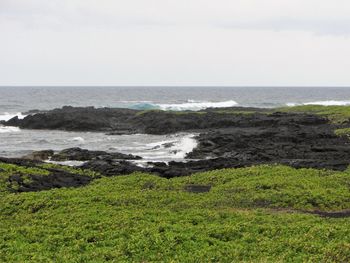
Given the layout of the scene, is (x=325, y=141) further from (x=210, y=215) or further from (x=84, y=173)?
(x=210, y=215)

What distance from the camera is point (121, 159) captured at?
40.5 m

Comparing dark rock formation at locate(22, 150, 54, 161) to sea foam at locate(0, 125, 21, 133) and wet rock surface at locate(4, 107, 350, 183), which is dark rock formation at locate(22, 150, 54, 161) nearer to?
wet rock surface at locate(4, 107, 350, 183)

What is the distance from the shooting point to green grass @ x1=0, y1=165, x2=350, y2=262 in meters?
15.2

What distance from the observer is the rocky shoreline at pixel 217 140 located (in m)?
35.3

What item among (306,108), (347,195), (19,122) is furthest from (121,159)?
(306,108)

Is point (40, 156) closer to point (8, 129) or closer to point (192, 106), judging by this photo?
point (8, 129)

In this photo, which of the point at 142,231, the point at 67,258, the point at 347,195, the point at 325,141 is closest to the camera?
the point at 67,258

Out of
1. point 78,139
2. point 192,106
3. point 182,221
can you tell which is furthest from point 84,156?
point 192,106

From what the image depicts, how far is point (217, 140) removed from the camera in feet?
161

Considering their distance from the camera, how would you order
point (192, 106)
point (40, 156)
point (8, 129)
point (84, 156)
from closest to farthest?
point (84, 156), point (40, 156), point (8, 129), point (192, 106)

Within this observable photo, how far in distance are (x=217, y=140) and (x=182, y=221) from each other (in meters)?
30.5

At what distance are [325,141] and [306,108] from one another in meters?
43.8

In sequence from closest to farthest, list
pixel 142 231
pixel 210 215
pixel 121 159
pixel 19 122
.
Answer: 1. pixel 142 231
2. pixel 210 215
3. pixel 121 159
4. pixel 19 122

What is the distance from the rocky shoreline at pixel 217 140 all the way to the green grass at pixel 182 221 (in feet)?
21.5
